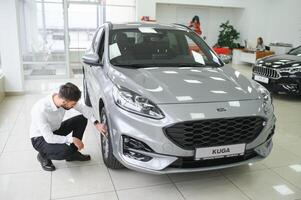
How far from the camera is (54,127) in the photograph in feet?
8.99

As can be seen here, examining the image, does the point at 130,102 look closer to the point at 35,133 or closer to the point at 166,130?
the point at 166,130

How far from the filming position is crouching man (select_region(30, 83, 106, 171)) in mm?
2451

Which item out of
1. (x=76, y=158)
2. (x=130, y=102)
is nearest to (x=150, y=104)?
(x=130, y=102)

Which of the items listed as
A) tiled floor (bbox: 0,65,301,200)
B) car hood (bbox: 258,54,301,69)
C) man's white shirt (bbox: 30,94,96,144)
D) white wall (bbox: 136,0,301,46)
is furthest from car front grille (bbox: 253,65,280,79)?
white wall (bbox: 136,0,301,46)

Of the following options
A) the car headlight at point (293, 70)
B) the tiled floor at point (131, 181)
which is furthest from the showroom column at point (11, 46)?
the car headlight at point (293, 70)

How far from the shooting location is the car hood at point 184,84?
7.43 ft

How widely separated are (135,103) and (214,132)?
0.62 meters

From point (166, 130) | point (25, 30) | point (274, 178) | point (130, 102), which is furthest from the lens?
point (25, 30)

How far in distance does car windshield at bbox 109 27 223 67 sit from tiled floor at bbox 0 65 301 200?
1057 millimetres

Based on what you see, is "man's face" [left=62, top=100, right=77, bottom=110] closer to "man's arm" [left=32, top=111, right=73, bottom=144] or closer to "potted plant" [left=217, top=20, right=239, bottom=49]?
"man's arm" [left=32, top=111, right=73, bottom=144]

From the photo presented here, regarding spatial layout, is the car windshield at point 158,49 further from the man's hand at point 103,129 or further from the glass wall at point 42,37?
the glass wall at point 42,37

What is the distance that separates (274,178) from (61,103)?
78.6 inches

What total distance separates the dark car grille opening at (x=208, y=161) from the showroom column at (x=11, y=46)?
4137 millimetres

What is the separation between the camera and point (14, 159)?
2.91 meters
